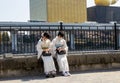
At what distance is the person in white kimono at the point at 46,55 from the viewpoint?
384 inches

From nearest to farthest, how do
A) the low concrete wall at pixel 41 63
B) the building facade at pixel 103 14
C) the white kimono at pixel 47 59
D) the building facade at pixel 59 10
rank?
the white kimono at pixel 47 59 → the low concrete wall at pixel 41 63 → the building facade at pixel 59 10 → the building facade at pixel 103 14

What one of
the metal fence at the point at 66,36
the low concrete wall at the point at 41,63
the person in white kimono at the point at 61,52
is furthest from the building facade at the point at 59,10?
the person in white kimono at the point at 61,52

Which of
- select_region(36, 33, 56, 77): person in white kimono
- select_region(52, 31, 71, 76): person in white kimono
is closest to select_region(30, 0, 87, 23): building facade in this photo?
select_region(52, 31, 71, 76): person in white kimono

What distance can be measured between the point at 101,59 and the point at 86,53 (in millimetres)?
650

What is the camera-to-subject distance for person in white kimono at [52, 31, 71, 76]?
9953 mm

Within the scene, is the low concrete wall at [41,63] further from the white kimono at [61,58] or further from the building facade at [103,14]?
the building facade at [103,14]

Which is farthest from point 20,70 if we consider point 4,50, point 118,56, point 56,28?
point 118,56

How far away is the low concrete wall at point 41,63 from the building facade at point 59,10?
250ft

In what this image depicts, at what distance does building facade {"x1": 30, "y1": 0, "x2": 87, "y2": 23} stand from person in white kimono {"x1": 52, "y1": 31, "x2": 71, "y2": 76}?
253 feet

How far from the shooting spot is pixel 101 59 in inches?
442

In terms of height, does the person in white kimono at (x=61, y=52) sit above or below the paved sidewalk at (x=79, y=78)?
above

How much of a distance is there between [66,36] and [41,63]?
1.81 metres

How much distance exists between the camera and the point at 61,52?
1014 cm

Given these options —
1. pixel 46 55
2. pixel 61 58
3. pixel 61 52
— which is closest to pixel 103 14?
pixel 61 52
